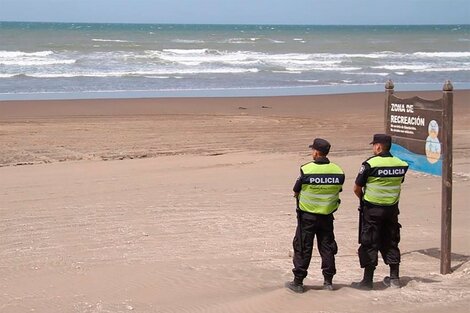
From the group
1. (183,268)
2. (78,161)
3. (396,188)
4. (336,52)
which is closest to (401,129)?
(396,188)

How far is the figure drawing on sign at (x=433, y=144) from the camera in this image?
7.70 metres

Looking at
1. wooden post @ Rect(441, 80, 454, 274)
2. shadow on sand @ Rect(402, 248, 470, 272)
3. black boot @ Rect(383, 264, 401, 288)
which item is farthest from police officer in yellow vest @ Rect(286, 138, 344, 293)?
shadow on sand @ Rect(402, 248, 470, 272)

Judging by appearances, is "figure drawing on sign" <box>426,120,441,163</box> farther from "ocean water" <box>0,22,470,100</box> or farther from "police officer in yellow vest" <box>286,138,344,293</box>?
"ocean water" <box>0,22,470,100</box>

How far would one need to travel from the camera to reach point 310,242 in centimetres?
695

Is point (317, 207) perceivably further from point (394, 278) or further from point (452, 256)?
point (452, 256)

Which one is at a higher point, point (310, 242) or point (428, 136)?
point (428, 136)

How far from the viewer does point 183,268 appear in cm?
791

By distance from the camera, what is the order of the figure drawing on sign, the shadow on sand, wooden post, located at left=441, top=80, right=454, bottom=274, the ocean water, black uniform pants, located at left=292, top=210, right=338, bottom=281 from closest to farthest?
black uniform pants, located at left=292, top=210, right=338, bottom=281
wooden post, located at left=441, top=80, right=454, bottom=274
the figure drawing on sign
the shadow on sand
the ocean water

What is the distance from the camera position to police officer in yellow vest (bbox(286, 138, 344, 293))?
6840 millimetres

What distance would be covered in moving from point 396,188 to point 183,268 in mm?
2229

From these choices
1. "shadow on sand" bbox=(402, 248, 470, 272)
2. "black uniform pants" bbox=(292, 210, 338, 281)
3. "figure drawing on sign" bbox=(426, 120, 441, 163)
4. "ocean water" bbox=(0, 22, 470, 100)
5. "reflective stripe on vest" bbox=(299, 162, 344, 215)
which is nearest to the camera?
"reflective stripe on vest" bbox=(299, 162, 344, 215)

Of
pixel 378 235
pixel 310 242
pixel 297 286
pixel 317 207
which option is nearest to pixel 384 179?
pixel 378 235

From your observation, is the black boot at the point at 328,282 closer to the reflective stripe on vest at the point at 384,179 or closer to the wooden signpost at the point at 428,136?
the reflective stripe on vest at the point at 384,179

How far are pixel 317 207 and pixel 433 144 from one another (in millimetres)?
1579
